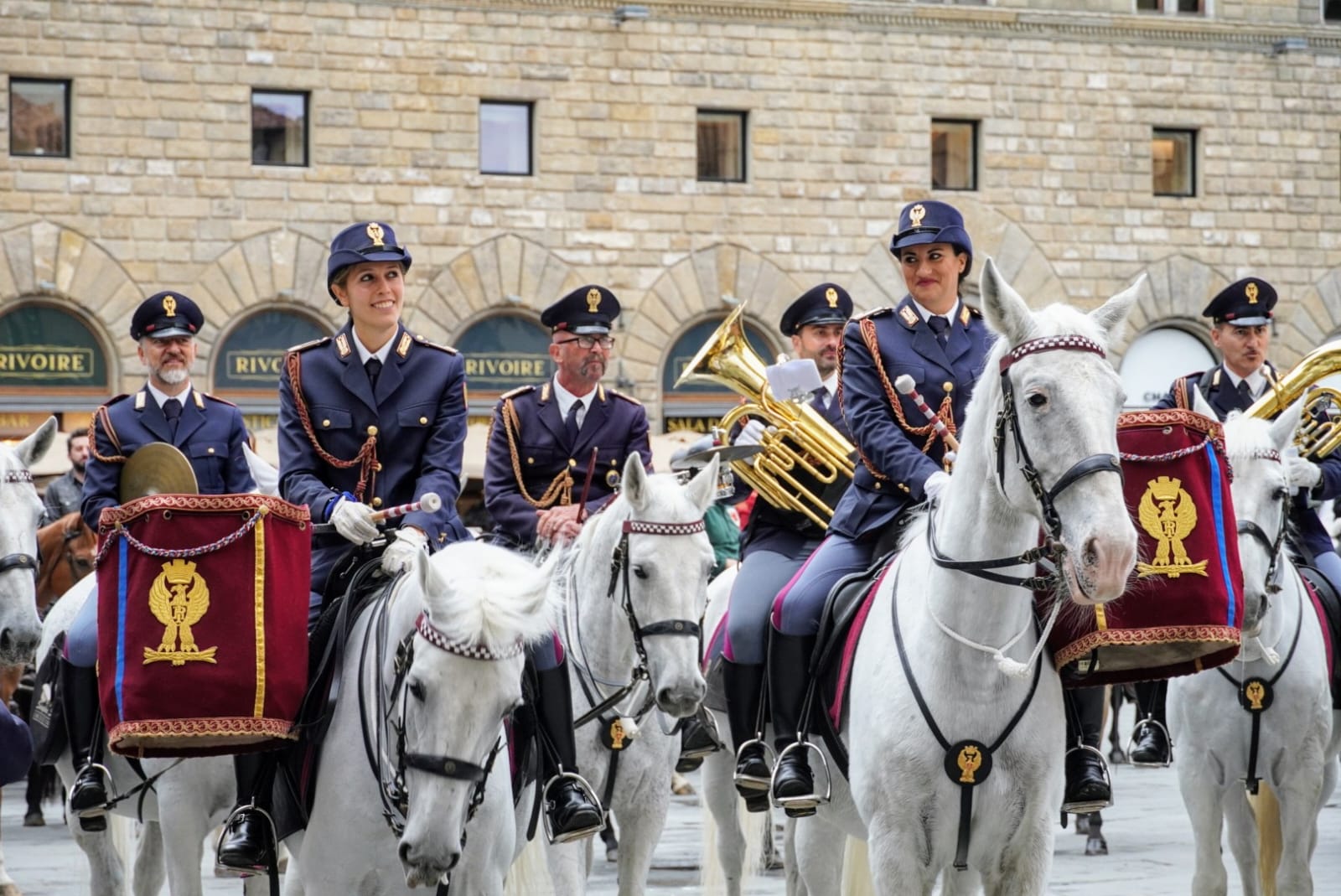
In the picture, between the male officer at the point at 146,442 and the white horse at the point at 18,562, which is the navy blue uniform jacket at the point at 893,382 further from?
the white horse at the point at 18,562

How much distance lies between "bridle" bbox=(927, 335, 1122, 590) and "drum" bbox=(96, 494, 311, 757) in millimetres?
2212

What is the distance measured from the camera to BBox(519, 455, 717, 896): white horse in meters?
8.05

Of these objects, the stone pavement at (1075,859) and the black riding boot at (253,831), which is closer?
the black riding boot at (253,831)

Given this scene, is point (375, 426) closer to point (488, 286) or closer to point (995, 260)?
point (488, 286)

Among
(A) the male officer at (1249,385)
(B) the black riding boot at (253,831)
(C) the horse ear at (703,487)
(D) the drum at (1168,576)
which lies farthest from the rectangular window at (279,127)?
(D) the drum at (1168,576)

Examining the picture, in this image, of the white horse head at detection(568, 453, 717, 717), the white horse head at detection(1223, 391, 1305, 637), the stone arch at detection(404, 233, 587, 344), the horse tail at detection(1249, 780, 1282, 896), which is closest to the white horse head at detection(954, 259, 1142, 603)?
the white horse head at detection(568, 453, 717, 717)

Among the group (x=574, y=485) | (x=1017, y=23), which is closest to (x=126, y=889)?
(x=574, y=485)

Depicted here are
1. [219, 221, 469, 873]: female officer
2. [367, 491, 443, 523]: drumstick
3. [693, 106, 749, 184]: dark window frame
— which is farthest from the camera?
[693, 106, 749, 184]: dark window frame

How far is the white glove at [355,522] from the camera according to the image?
268 inches

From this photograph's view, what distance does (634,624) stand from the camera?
27.1 feet

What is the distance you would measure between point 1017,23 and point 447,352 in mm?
25068

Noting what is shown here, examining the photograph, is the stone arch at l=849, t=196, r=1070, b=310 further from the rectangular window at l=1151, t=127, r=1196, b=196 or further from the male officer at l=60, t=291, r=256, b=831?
the male officer at l=60, t=291, r=256, b=831

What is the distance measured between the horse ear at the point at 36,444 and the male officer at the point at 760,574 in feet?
11.3

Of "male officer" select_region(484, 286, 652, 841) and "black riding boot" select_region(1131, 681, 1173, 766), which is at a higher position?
"male officer" select_region(484, 286, 652, 841)
